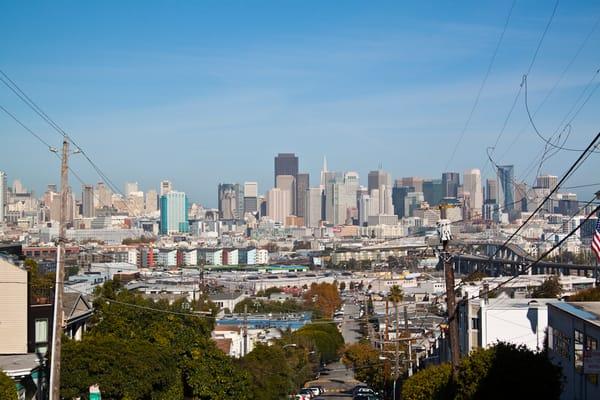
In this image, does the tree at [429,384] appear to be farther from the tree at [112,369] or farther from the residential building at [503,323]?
the tree at [112,369]

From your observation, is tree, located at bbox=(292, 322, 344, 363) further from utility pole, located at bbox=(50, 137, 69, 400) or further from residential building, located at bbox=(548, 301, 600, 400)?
utility pole, located at bbox=(50, 137, 69, 400)

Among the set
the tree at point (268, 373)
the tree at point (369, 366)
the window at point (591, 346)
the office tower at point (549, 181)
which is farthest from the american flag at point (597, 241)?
the office tower at point (549, 181)

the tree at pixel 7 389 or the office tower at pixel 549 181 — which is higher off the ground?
the office tower at pixel 549 181

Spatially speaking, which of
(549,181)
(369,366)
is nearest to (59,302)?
(369,366)

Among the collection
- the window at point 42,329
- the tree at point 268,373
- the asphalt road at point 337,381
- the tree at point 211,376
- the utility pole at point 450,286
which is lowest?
the asphalt road at point 337,381

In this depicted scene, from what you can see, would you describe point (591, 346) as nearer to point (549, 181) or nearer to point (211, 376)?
point (211, 376)

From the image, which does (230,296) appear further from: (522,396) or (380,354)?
(522,396)

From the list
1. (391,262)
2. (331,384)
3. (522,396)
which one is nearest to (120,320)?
(522,396)
